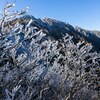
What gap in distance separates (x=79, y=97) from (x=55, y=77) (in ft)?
10.3

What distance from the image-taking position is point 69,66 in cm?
1279

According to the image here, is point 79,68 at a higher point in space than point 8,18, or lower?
lower

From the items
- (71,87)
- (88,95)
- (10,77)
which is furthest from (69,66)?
(10,77)

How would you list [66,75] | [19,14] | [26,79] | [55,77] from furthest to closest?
[66,75]
[55,77]
[26,79]
[19,14]

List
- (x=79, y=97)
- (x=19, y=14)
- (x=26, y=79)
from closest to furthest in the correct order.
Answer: (x=19, y=14) → (x=26, y=79) → (x=79, y=97)

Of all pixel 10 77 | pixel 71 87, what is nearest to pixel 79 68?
pixel 71 87

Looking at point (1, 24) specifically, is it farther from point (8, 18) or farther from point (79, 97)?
point (79, 97)

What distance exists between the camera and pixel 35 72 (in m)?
9.80

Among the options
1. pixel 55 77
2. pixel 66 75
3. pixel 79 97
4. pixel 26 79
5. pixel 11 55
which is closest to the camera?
pixel 11 55

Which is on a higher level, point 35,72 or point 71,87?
point 35,72

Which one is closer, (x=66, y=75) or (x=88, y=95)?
(x=66, y=75)

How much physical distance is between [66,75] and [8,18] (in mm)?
6253

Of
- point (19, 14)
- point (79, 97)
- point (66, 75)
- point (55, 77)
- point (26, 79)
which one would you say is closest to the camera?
point (19, 14)

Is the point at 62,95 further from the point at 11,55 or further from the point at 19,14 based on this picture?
the point at 19,14
